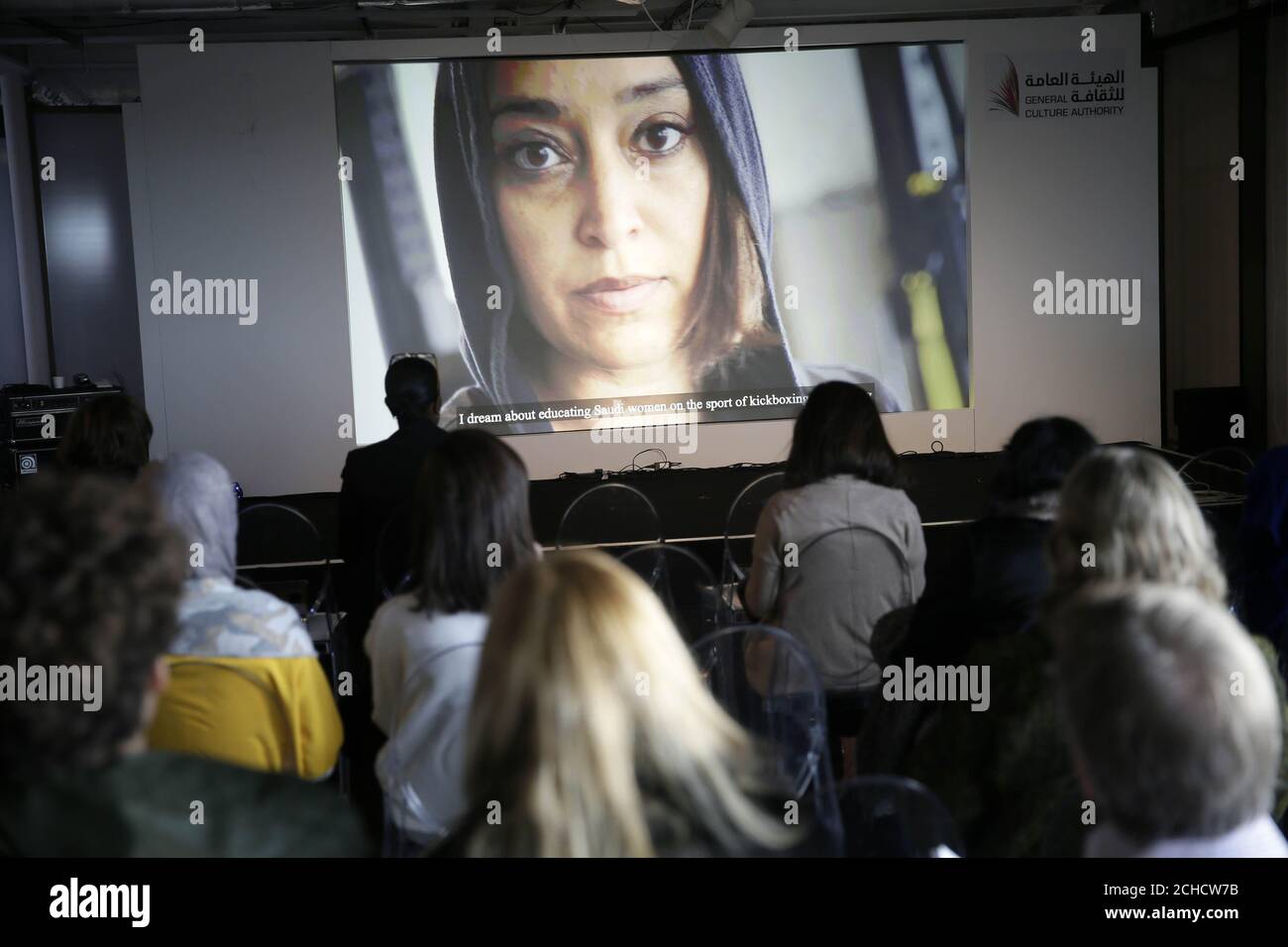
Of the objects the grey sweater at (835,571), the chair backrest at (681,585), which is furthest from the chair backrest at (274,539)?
the grey sweater at (835,571)

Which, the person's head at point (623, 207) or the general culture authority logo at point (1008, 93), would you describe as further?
the general culture authority logo at point (1008, 93)

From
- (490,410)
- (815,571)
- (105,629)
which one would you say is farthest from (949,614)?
(490,410)

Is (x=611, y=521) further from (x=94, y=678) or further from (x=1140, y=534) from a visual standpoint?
(x=94, y=678)

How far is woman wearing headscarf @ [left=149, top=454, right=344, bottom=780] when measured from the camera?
2.16 m

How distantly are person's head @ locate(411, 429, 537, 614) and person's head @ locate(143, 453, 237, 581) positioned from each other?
1.39ft

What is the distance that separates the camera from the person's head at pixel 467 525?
221 cm

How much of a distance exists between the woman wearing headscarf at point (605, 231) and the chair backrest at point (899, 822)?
5.53 meters

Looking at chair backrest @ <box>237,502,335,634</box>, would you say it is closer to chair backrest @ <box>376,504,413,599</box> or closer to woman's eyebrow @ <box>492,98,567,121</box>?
chair backrest @ <box>376,504,413,599</box>

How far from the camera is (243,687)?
2184mm

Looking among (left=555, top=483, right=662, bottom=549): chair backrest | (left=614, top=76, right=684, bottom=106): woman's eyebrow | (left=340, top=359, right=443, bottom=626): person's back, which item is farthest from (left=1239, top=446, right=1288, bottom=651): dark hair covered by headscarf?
(left=614, top=76, right=684, bottom=106): woman's eyebrow

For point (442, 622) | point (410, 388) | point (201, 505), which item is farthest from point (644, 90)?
point (442, 622)

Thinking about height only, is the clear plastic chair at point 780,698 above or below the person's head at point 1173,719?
below

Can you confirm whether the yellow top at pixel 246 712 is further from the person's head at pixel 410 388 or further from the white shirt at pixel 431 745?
the person's head at pixel 410 388

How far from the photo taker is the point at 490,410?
7223 mm
